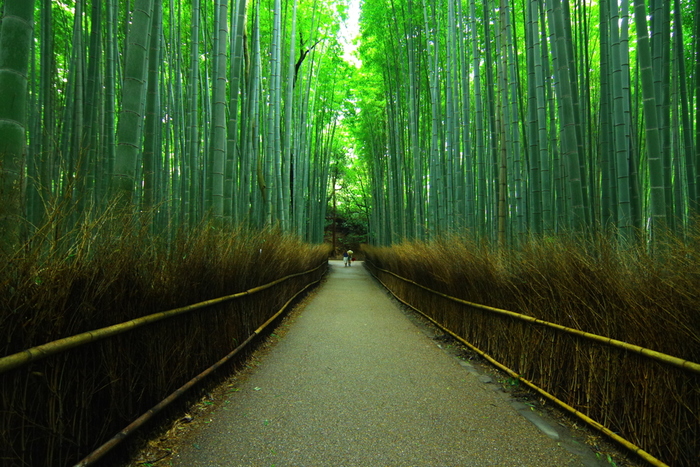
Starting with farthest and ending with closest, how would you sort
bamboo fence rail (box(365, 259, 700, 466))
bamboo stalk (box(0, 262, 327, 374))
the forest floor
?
the forest floor
bamboo fence rail (box(365, 259, 700, 466))
bamboo stalk (box(0, 262, 327, 374))

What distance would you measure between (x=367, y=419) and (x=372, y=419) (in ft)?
0.09

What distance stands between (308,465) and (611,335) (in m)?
1.50

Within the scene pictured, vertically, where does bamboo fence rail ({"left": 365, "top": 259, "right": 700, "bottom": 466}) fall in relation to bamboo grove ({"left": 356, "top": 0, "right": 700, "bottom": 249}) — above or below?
below

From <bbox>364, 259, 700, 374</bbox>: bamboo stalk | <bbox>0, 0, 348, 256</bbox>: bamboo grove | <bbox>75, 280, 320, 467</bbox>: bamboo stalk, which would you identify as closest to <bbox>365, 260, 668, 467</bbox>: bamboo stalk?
<bbox>364, 259, 700, 374</bbox>: bamboo stalk

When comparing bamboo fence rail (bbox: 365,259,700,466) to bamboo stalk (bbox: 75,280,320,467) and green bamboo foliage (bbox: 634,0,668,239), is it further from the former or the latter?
bamboo stalk (bbox: 75,280,320,467)

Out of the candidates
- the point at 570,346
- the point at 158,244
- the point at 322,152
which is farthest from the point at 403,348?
the point at 322,152

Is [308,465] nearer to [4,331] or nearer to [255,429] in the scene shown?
[255,429]

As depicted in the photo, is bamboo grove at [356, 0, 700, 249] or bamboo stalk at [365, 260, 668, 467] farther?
bamboo grove at [356, 0, 700, 249]

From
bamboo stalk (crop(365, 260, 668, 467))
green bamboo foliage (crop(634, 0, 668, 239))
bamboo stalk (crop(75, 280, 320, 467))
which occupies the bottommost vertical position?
bamboo stalk (crop(365, 260, 668, 467))

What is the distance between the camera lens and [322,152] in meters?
15.1

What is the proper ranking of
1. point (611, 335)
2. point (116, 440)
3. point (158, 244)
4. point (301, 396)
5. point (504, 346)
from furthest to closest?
1. point (504, 346)
2. point (301, 396)
3. point (158, 244)
4. point (611, 335)
5. point (116, 440)

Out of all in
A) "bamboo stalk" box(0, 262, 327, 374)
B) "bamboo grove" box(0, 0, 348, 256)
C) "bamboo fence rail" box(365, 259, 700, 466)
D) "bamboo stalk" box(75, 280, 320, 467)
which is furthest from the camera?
"bamboo grove" box(0, 0, 348, 256)

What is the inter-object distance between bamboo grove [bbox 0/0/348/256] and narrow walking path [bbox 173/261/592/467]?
1.18 m

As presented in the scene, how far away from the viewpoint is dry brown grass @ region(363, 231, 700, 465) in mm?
1435
